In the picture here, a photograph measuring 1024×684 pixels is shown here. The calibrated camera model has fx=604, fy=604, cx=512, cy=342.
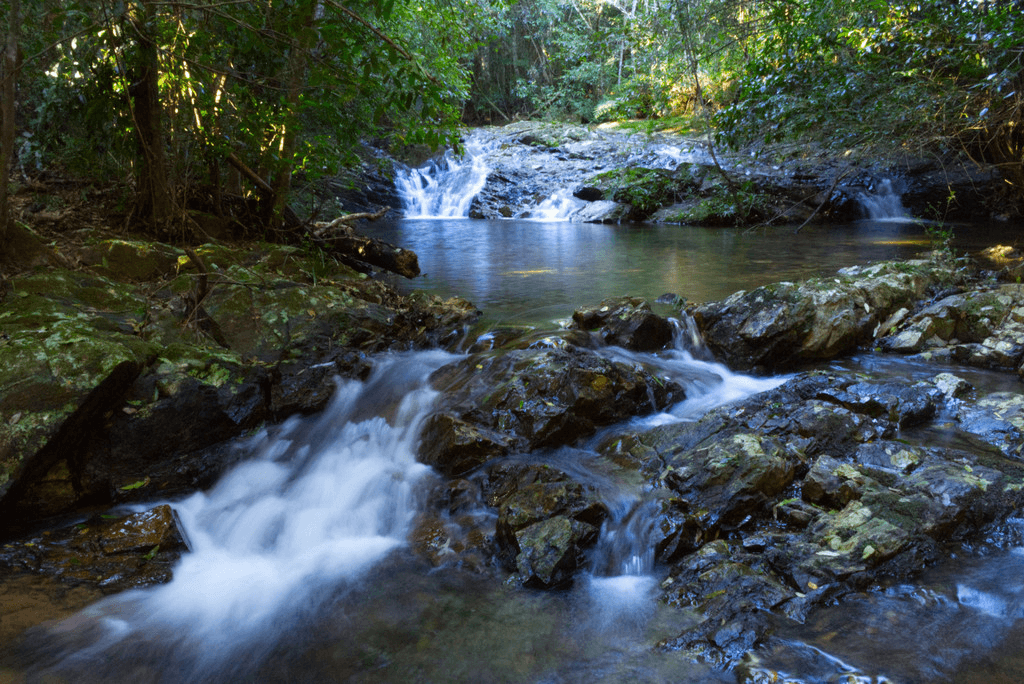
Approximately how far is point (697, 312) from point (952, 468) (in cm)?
304

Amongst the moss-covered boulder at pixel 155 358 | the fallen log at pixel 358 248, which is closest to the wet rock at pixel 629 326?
the moss-covered boulder at pixel 155 358

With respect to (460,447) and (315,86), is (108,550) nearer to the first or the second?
(460,447)

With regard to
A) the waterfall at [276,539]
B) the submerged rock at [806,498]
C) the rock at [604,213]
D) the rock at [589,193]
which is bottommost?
the waterfall at [276,539]

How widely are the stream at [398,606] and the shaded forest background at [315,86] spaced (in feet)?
8.65

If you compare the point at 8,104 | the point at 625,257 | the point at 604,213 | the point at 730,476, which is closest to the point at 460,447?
the point at 730,476

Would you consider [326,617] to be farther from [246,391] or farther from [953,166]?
[953,166]

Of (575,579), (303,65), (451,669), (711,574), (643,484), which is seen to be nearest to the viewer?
(451,669)

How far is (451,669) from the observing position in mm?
2547

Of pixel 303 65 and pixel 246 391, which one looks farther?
pixel 303 65

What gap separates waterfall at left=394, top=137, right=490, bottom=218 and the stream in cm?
1654

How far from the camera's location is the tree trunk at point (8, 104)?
3.82 m

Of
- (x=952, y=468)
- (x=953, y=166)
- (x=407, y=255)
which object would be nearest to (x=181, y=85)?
(x=407, y=255)

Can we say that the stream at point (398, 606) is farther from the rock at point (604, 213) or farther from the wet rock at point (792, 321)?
the rock at point (604, 213)

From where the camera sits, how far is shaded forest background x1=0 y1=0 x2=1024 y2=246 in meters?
4.89
